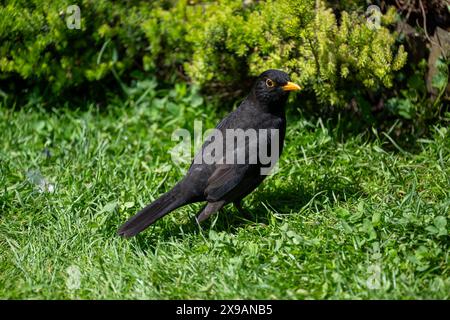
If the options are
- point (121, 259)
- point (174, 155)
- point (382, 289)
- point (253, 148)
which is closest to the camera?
point (382, 289)

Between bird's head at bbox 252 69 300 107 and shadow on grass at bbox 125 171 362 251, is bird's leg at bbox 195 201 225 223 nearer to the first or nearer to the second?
shadow on grass at bbox 125 171 362 251

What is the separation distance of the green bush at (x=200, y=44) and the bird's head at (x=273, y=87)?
428 mm

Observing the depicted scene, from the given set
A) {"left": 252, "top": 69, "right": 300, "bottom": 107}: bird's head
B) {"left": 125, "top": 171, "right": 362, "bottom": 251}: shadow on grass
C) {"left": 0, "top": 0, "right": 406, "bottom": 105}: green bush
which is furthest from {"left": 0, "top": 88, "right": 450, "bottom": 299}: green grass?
{"left": 252, "top": 69, "right": 300, "bottom": 107}: bird's head

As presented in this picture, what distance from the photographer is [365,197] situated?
5.12 metres

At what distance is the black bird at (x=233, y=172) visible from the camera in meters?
4.67

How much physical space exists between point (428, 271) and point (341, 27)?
7.38 ft

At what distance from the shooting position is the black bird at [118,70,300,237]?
184 inches

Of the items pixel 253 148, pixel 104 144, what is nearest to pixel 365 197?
pixel 253 148

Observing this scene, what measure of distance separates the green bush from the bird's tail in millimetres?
1576

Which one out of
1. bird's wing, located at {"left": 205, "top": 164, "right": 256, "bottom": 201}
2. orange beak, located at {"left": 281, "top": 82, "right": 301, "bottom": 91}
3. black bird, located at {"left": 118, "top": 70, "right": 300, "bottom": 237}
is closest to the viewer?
black bird, located at {"left": 118, "top": 70, "right": 300, "bottom": 237}

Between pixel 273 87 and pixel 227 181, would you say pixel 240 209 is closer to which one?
pixel 227 181

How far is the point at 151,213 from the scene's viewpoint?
463 cm

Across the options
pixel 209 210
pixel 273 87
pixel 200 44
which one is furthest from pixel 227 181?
pixel 200 44

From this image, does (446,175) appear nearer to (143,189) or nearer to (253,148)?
(253,148)
